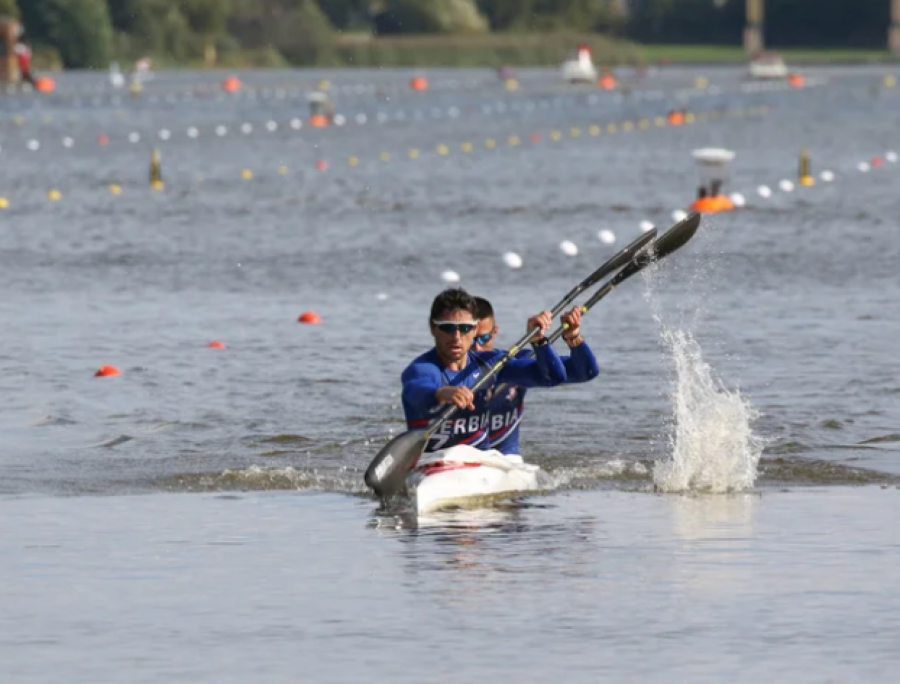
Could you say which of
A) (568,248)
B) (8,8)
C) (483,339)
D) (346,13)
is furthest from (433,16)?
(483,339)

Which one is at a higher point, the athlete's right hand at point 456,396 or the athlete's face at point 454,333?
the athlete's face at point 454,333

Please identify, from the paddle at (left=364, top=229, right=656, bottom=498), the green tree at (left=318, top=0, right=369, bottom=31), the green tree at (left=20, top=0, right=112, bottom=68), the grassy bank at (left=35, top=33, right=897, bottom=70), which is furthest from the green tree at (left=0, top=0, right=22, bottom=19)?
the paddle at (left=364, top=229, right=656, bottom=498)

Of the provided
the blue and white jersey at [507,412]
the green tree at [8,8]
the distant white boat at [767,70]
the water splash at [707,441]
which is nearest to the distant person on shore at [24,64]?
the green tree at [8,8]

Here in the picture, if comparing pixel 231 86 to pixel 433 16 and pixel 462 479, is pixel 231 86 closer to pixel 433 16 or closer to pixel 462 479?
pixel 433 16

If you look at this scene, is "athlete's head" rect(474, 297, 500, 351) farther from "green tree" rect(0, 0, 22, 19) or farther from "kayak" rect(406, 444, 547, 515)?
"green tree" rect(0, 0, 22, 19)

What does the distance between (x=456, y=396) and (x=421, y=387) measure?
48 centimetres

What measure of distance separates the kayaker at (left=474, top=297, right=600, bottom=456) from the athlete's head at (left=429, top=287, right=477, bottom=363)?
0.18 m

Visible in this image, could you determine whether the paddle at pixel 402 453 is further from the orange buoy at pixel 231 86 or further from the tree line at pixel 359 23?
the tree line at pixel 359 23

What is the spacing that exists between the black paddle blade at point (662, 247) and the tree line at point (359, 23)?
113333 mm

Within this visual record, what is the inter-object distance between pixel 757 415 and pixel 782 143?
45.6m

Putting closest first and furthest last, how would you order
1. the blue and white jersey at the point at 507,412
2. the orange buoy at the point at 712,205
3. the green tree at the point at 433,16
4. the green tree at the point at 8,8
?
the blue and white jersey at the point at 507,412
the orange buoy at the point at 712,205
the green tree at the point at 8,8
the green tree at the point at 433,16

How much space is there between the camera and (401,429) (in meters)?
18.2

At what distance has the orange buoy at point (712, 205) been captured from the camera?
127 feet

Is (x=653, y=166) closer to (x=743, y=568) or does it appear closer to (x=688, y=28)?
(x=743, y=568)
